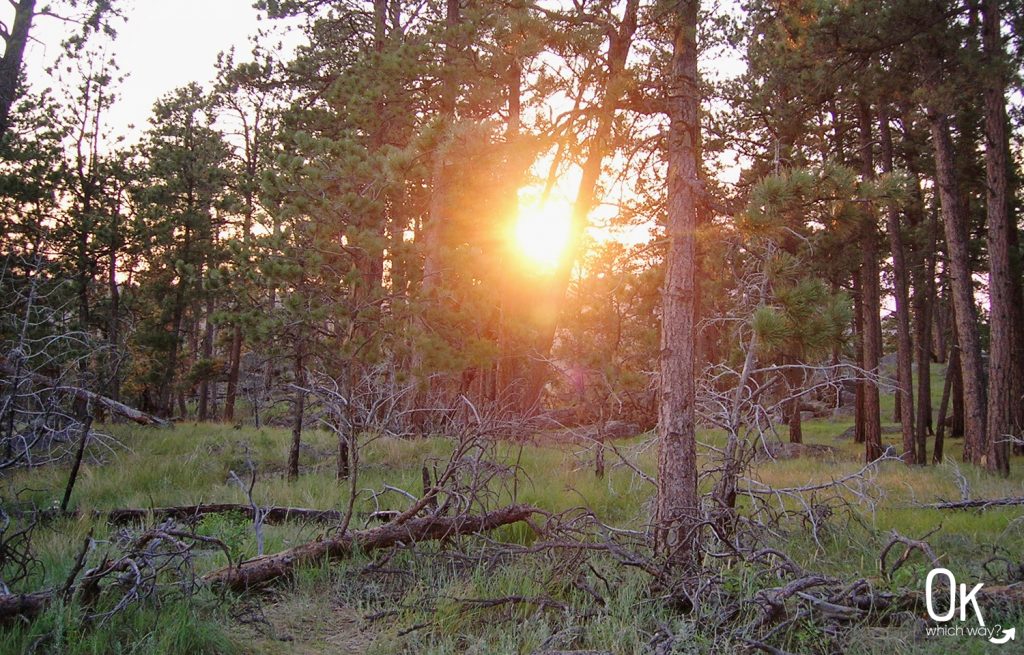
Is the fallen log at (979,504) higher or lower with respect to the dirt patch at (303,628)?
higher

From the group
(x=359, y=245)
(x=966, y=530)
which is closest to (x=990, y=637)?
(x=966, y=530)

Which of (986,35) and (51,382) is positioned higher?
(986,35)

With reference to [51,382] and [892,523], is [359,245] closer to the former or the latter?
[51,382]

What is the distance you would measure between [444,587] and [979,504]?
6429mm

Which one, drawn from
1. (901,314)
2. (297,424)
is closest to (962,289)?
(901,314)

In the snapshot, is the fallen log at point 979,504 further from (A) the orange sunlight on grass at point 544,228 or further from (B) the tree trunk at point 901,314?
(B) the tree trunk at point 901,314

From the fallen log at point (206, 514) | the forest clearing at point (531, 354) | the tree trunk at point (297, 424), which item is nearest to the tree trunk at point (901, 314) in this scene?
the forest clearing at point (531, 354)

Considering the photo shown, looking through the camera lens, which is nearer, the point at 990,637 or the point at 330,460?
the point at 990,637

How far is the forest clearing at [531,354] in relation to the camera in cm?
418

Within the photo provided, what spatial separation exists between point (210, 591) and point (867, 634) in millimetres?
4136

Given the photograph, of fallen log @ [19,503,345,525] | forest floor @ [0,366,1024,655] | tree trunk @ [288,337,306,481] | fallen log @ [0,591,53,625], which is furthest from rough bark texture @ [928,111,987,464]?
fallen log @ [0,591,53,625]

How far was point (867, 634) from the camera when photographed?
12.4 feet

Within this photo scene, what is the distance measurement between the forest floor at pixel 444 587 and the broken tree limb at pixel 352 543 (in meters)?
0.11

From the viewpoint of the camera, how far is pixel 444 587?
4.63 meters
